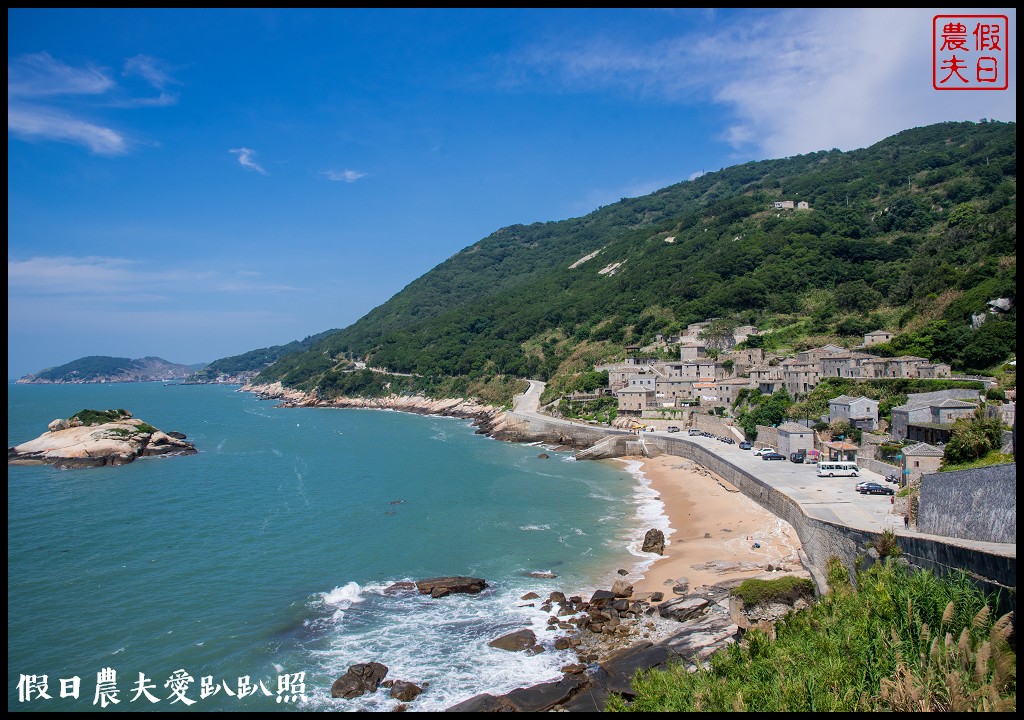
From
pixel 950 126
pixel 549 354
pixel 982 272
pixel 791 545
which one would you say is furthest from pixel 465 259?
pixel 791 545

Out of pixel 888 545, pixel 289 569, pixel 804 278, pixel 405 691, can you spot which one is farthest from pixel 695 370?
pixel 405 691

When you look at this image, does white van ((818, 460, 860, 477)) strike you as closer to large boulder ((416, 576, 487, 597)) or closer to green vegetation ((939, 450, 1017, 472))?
green vegetation ((939, 450, 1017, 472))

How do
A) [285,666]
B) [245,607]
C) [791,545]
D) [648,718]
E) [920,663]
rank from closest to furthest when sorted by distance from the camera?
[648,718] < [920,663] < [285,666] < [245,607] < [791,545]

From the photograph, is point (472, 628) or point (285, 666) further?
point (472, 628)

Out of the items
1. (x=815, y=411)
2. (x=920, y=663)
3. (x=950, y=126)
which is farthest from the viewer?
(x=950, y=126)

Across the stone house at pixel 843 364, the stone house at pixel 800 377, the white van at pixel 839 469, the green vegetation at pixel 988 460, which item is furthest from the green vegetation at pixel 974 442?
the stone house at pixel 800 377

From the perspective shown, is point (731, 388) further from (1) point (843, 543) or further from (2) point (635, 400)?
(1) point (843, 543)

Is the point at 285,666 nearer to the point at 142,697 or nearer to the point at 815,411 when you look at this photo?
the point at 142,697
